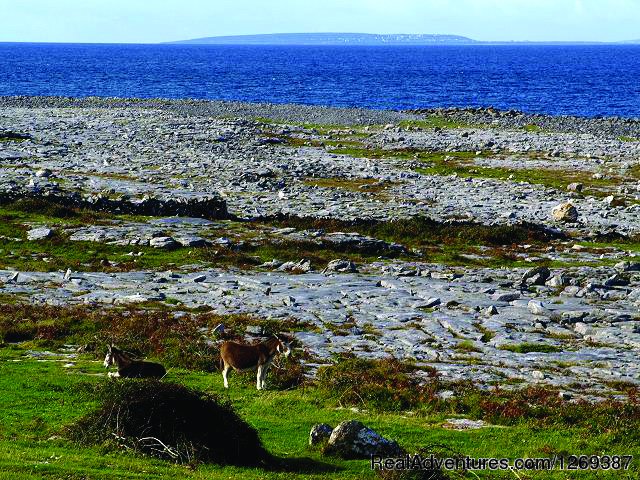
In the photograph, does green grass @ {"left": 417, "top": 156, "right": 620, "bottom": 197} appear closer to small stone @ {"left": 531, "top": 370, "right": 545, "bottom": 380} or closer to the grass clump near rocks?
small stone @ {"left": 531, "top": 370, "right": 545, "bottom": 380}

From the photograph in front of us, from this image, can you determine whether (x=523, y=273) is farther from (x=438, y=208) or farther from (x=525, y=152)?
(x=525, y=152)

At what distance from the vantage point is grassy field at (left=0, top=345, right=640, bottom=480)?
44.2ft

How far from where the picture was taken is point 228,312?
26.6m

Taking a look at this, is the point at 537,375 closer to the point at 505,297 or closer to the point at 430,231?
the point at 505,297

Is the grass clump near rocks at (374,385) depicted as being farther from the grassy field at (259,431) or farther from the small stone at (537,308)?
the small stone at (537,308)

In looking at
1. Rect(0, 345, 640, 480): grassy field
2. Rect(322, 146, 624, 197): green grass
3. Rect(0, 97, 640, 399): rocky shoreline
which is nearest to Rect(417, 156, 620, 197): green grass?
Rect(322, 146, 624, 197): green grass

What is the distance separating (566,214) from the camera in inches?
1673

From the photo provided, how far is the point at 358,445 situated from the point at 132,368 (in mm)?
6407

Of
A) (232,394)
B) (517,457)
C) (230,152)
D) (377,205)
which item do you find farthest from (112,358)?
(230,152)

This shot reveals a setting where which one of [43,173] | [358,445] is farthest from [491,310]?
[43,173]

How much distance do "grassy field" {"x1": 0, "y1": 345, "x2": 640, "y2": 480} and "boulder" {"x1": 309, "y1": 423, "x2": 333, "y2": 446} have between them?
0.18 meters

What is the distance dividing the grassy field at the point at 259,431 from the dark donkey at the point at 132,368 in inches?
19.2

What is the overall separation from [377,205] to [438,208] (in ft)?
11.0

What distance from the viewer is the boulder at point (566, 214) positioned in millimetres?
42500
